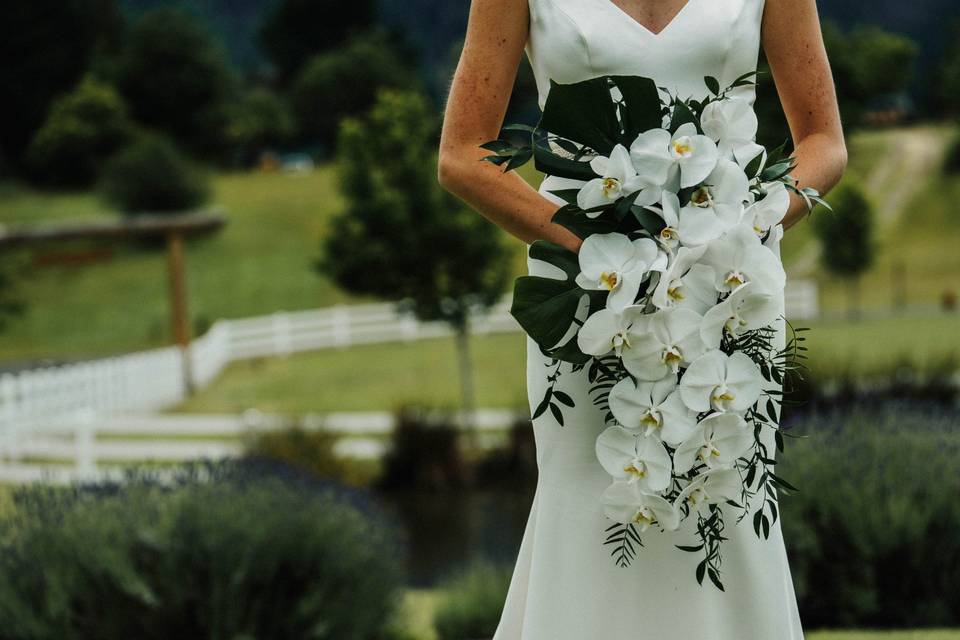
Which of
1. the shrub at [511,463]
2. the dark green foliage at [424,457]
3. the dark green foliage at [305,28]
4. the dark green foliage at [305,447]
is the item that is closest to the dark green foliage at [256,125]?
the dark green foliage at [305,28]

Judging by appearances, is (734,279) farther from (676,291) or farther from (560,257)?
(560,257)

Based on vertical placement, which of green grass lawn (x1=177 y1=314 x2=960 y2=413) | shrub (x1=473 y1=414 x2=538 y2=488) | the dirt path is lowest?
shrub (x1=473 y1=414 x2=538 y2=488)

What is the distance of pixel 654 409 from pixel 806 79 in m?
0.86

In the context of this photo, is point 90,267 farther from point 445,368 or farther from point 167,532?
point 167,532

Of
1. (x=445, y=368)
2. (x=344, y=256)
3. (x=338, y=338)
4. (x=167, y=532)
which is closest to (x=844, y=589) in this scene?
(x=167, y=532)

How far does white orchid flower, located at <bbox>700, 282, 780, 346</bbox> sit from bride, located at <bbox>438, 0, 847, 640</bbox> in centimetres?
21

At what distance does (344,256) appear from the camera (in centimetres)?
2661

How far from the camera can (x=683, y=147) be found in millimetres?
2172

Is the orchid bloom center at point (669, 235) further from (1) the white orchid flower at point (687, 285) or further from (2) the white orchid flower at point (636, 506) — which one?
(2) the white orchid flower at point (636, 506)

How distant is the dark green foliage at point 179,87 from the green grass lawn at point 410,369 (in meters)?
43.1

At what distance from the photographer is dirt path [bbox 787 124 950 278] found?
4562 centimetres

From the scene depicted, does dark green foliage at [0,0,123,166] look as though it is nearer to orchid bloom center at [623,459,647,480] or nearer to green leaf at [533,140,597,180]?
green leaf at [533,140,597,180]

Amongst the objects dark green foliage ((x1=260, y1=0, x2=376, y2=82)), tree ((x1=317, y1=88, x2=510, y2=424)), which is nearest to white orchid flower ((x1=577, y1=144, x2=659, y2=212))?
tree ((x1=317, y1=88, x2=510, y2=424))

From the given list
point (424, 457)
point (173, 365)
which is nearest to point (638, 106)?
point (424, 457)
